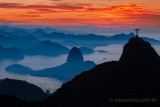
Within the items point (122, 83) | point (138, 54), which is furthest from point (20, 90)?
point (138, 54)

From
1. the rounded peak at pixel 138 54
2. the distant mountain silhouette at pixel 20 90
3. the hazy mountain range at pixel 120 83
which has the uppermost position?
the rounded peak at pixel 138 54

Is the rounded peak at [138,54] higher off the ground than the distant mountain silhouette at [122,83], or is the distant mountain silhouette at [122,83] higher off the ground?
the rounded peak at [138,54]

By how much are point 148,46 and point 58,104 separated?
1016 inches

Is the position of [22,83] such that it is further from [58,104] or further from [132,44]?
[132,44]

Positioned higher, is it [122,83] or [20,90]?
[122,83]

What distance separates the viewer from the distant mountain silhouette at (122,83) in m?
49.5

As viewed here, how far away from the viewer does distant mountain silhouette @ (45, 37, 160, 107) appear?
162 feet

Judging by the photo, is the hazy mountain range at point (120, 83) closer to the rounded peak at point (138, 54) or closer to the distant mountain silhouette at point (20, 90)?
the rounded peak at point (138, 54)

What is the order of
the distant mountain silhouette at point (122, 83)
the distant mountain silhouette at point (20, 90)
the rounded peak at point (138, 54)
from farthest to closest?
the distant mountain silhouette at point (20, 90) → the rounded peak at point (138, 54) → the distant mountain silhouette at point (122, 83)

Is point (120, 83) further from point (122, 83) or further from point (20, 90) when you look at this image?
point (20, 90)

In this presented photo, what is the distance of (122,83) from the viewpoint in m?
51.6

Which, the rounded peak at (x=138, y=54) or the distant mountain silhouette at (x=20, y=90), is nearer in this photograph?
the rounded peak at (x=138, y=54)

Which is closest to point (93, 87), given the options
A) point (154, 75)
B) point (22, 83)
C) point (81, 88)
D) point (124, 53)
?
point (81, 88)

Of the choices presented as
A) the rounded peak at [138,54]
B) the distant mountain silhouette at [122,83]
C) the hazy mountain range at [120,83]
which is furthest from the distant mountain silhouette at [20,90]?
the rounded peak at [138,54]
